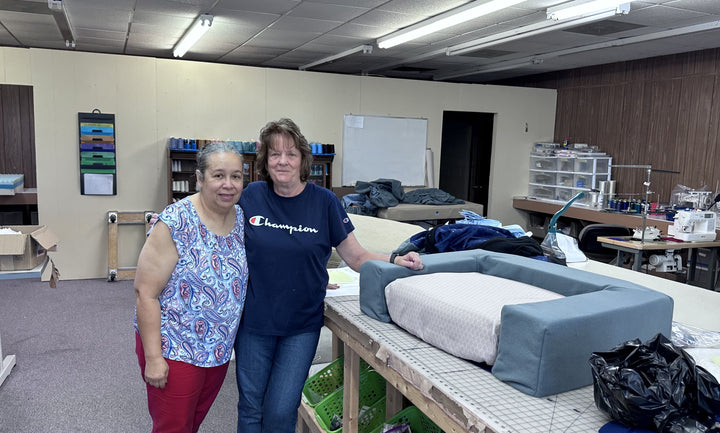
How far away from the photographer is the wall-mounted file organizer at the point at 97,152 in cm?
A: 641

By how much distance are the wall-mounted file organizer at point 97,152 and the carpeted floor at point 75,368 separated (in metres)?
1.34

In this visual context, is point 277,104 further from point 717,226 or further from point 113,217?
point 717,226

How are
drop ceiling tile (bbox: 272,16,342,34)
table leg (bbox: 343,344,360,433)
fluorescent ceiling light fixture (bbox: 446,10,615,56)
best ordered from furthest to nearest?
1. drop ceiling tile (bbox: 272,16,342,34)
2. fluorescent ceiling light fixture (bbox: 446,10,615,56)
3. table leg (bbox: 343,344,360,433)

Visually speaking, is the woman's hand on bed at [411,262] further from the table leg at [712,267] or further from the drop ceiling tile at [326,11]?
the table leg at [712,267]

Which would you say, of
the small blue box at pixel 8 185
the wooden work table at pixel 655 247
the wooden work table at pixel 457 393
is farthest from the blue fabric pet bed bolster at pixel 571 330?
the small blue box at pixel 8 185

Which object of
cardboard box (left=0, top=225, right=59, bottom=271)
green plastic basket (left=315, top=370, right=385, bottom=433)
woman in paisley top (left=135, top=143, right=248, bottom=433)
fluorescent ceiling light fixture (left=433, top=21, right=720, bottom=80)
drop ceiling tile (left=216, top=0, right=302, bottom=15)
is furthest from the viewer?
fluorescent ceiling light fixture (left=433, top=21, right=720, bottom=80)

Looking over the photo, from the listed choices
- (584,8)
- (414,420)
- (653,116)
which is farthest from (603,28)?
(414,420)

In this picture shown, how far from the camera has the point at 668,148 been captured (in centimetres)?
722

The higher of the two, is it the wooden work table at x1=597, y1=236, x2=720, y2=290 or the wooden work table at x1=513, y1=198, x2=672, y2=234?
the wooden work table at x1=513, y1=198, x2=672, y2=234

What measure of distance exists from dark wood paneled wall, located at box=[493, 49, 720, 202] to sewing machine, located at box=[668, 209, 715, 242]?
140 centimetres

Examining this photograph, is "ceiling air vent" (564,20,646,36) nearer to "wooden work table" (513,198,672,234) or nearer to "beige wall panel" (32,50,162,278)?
"wooden work table" (513,198,672,234)

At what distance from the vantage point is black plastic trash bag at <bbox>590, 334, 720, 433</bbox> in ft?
3.84

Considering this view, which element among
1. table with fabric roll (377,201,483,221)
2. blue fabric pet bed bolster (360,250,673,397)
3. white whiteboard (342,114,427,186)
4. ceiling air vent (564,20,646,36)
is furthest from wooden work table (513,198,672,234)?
blue fabric pet bed bolster (360,250,673,397)

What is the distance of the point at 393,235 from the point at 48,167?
15.2ft
